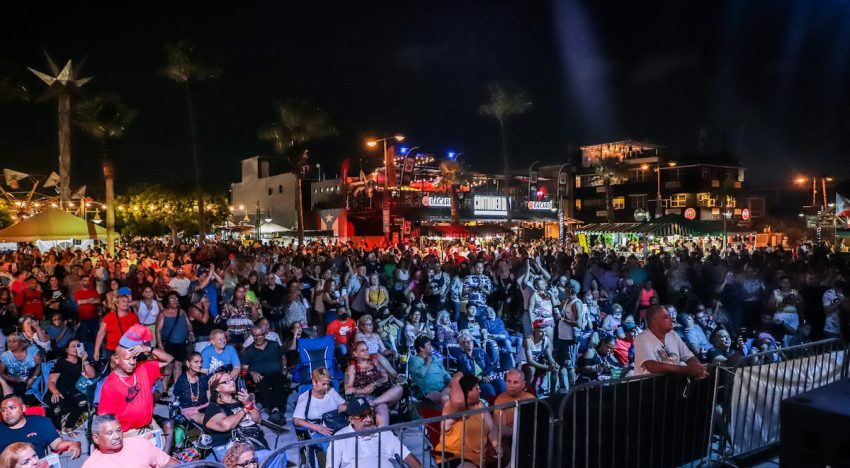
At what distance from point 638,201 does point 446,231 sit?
27.2 metres

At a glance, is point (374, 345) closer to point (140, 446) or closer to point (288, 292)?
point (288, 292)

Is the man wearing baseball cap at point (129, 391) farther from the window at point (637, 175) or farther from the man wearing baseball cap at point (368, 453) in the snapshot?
the window at point (637, 175)

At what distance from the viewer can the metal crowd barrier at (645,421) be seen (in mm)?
3916

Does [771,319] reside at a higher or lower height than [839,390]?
lower

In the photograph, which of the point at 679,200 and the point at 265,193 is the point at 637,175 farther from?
the point at 265,193

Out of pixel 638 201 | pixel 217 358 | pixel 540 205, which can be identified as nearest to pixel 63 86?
pixel 217 358

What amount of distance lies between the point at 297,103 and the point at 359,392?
28733mm

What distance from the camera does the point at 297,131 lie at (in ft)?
108

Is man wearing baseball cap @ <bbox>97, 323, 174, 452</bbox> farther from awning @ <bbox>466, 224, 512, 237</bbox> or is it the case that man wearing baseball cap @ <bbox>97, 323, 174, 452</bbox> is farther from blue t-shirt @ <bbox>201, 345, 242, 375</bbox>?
awning @ <bbox>466, 224, 512, 237</bbox>

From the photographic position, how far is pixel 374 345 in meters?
7.68

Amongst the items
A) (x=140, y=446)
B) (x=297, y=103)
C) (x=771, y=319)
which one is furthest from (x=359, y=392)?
(x=297, y=103)

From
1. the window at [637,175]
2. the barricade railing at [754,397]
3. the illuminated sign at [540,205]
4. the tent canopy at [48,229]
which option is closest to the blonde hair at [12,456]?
the barricade railing at [754,397]

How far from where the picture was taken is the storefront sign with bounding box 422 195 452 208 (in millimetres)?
42688

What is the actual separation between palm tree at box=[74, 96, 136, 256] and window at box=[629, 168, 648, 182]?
153 feet
